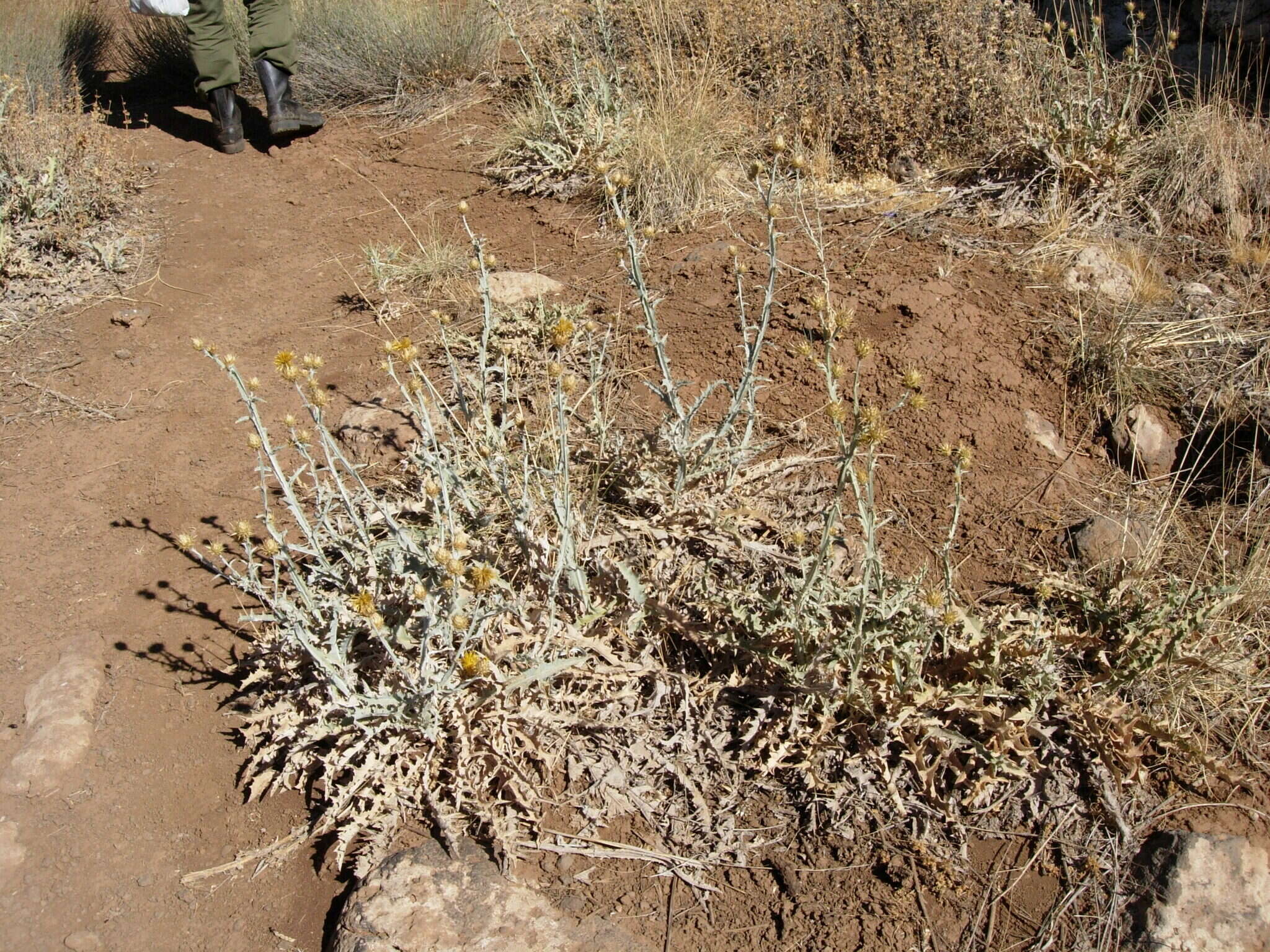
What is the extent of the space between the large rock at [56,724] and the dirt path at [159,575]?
0.08 ft

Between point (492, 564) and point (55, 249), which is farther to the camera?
point (55, 249)

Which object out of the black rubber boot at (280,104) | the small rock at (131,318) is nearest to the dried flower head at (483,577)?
the small rock at (131,318)

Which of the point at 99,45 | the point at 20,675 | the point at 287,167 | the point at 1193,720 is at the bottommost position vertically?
the point at 1193,720

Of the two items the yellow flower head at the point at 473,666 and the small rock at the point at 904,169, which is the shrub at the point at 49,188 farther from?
the small rock at the point at 904,169

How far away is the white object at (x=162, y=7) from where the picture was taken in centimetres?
518

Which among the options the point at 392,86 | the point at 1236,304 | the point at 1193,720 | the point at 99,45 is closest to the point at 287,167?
the point at 392,86

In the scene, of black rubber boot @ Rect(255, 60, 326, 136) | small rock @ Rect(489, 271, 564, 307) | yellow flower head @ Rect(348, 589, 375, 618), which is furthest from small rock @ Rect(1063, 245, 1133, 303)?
black rubber boot @ Rect(255, 60, 326, 136)

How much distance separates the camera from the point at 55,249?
470 centimetres

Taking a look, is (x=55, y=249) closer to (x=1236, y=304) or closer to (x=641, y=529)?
(x=641, y=529)

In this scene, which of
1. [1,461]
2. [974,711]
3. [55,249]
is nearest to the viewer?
[974,711]

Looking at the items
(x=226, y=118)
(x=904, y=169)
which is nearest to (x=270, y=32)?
(x=226, y=118)

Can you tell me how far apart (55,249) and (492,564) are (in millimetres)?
3328

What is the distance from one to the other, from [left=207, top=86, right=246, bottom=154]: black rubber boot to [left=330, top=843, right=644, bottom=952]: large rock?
4.87 m

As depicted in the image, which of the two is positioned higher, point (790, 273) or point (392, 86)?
point (392, 86)
